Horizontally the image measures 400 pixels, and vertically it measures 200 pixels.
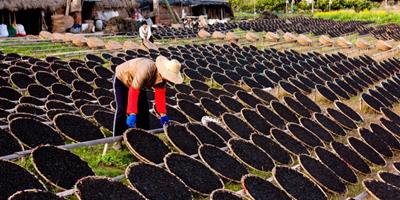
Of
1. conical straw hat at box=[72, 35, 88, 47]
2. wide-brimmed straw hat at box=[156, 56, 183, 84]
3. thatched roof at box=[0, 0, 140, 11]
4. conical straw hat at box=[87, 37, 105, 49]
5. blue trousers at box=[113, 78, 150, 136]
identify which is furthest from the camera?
thatched roof at box=[0, 0, 140, 11]

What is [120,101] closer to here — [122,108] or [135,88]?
[122,108]

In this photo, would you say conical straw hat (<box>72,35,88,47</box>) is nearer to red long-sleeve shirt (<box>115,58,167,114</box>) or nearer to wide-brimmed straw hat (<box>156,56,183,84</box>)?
red long-sleeve shirt (<box>115,58,167,114</box>)

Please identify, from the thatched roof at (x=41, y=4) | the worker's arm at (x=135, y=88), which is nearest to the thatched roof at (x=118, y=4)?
the thatched roof at (x=41, y=4)

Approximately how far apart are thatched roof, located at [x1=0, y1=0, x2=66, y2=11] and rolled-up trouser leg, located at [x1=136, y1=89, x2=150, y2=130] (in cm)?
1942

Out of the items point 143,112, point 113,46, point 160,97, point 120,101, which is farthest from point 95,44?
point 160,97

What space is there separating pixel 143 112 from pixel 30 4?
67.6 feet

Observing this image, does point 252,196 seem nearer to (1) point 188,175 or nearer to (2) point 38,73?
(1) point 188,175

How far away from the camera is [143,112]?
22.2 ft

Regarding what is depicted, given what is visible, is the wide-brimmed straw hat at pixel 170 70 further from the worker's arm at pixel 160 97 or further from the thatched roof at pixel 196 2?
the thatched roof at pixel 196 2

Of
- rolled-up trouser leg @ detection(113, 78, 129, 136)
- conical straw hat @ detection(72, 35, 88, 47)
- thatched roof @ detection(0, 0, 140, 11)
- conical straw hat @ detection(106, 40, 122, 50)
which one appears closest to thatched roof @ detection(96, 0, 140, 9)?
thatched roof @ detection(0, 0, 140, 11)

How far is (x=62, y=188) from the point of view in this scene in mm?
4820

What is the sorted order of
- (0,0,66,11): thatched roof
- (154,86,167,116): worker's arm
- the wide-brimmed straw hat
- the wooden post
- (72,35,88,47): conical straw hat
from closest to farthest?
the wide-brimmed straw hat → (154,86,167,116): worker's arm → (72,35,88,47): conical straw hat → (0,0,66,11): thatched roof → the wooden post

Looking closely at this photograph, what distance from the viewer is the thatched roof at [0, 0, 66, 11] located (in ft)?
77.5

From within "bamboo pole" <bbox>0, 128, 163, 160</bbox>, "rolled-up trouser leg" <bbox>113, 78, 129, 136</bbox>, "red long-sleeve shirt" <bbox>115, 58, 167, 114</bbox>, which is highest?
"red long-sleeve shirt" <bbox>115, 58, 167, 114</bbox>
